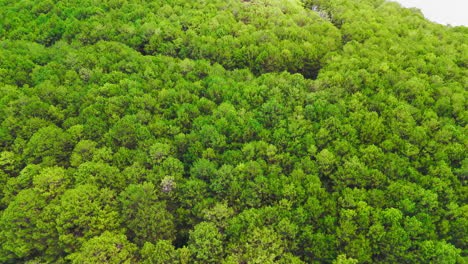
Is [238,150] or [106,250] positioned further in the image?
[238,150]

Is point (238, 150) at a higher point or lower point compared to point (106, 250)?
higher

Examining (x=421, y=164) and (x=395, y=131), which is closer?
(x=421, y=164)

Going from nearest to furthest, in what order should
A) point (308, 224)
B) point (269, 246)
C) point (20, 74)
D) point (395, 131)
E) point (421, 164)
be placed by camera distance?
point (269, 246), point (308, 224), point (421, 164), point (395, 131), point (20, 74)

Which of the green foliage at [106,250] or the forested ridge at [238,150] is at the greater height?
the forested ridge at [238,150]

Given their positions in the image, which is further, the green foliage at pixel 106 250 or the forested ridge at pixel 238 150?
the forested ridge at pixel 238 150

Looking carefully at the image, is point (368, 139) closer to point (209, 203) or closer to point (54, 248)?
point (209, 203)

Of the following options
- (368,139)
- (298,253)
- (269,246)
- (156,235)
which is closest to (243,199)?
(269,246)

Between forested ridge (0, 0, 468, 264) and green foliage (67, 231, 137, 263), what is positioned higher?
forested ridge (0, 0, 468, 264)

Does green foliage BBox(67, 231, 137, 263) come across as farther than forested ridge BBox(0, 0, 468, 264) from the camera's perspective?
No
